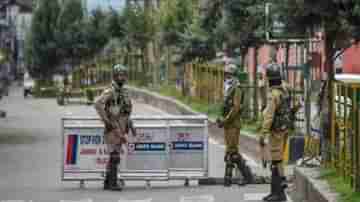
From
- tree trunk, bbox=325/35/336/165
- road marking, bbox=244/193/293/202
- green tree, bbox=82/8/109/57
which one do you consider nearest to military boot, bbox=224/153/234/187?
road marking, bbox=244/193/293/202

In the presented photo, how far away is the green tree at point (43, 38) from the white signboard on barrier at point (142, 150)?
6316cm

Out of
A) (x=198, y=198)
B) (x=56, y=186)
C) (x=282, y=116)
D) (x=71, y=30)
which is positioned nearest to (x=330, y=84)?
(x=282, y=116)

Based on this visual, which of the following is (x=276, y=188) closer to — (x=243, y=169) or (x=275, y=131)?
(x=275, y=131)

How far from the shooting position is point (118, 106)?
16.5 m

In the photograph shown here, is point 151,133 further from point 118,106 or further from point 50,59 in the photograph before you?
point 50,59

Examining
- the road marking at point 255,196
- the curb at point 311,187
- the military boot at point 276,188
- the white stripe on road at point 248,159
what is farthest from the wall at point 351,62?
the military boot at point 276,188

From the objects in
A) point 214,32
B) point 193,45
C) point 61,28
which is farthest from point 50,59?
point 214,32

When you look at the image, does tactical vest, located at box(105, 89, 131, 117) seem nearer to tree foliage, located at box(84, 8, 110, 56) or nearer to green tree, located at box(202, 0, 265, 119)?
green tree, located at box(202, 0, 265, 119)

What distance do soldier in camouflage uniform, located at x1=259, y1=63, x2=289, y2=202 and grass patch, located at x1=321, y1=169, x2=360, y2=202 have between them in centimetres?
60

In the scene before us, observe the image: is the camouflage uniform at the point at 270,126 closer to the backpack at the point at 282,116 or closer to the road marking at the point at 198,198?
the backpack at the point at 282,116

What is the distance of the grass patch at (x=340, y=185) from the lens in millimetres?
12009

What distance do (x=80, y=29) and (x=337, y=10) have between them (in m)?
66.4

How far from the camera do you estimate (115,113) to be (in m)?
16.5

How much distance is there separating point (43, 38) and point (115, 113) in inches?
2564
